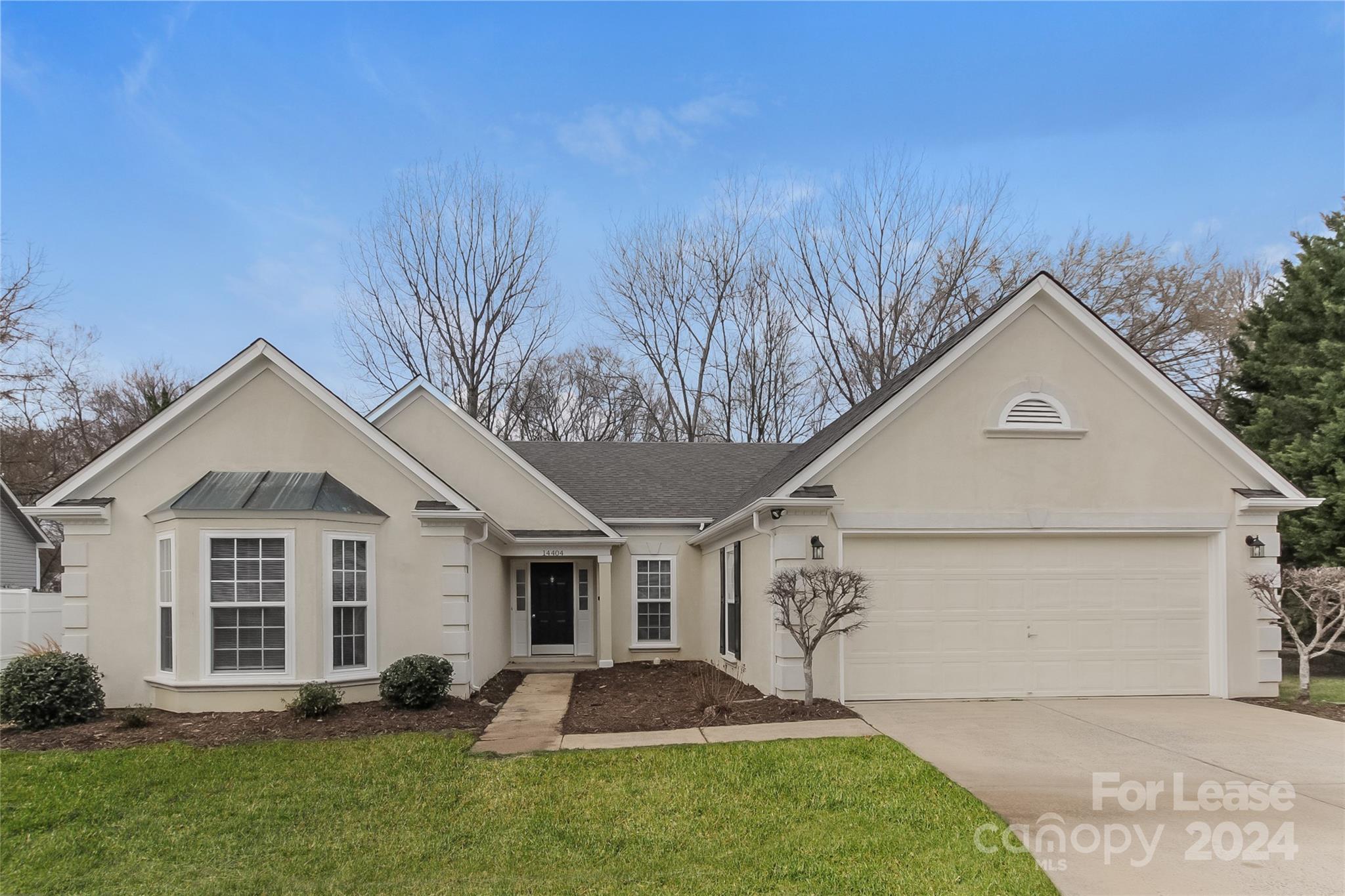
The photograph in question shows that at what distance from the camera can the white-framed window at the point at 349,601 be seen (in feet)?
35.3

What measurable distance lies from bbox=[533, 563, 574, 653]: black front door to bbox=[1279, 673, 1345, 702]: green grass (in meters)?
12.3

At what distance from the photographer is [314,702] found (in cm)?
1005

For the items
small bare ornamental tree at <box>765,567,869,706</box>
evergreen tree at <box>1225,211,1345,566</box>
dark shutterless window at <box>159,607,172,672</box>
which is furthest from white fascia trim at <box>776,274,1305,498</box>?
dark shutterless window at <box>159,607,172,672</box>

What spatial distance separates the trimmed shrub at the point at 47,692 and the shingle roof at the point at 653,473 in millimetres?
9307

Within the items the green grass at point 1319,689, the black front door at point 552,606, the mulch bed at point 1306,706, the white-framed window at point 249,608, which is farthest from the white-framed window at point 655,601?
the green grass at point 1319,689

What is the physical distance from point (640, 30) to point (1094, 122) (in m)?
8.26

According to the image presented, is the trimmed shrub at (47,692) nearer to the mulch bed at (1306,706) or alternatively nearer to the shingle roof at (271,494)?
the shingle roof at (271,494)

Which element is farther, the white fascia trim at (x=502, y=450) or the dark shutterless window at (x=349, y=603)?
the white fascia trim at (x=502, y=450)

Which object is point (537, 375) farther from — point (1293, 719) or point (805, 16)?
point (1293, 719)

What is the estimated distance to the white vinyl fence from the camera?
51.2 feet

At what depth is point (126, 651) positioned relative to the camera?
10992 millimetres

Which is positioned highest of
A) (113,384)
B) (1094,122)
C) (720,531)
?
(1094,122)

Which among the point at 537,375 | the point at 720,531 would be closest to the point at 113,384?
→ the point at 537,375

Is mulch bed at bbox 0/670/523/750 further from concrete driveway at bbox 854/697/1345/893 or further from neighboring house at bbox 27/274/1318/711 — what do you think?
concrete driveway at bbox 854/697/1345/893
